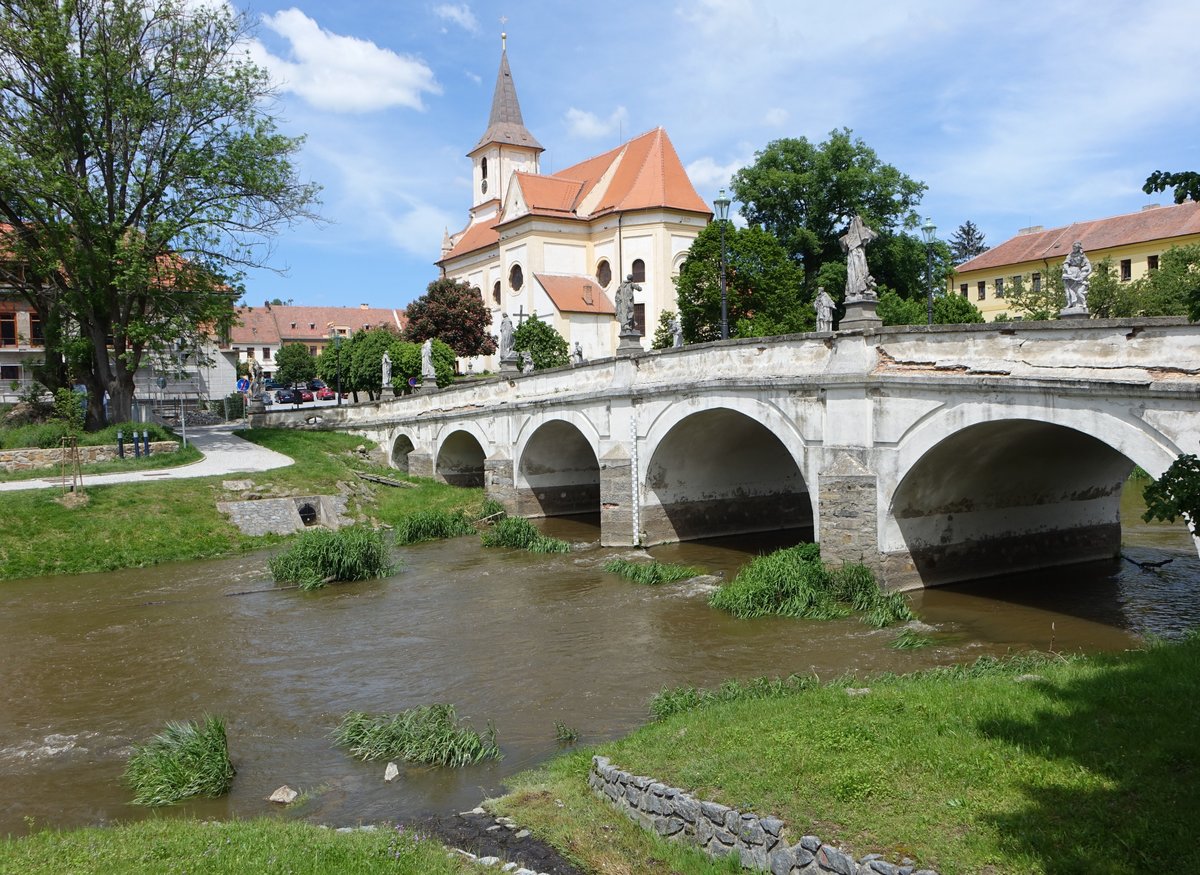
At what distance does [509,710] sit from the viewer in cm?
1034

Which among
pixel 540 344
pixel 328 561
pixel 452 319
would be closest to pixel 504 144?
pixel 452 319

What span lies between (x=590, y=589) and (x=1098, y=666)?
9.82 meters

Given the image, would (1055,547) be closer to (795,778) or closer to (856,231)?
(856,231)

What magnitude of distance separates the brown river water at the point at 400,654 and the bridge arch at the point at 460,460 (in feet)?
37.4

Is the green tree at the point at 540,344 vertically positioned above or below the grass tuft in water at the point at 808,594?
above

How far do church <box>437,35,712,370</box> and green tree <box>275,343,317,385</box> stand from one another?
2477cm

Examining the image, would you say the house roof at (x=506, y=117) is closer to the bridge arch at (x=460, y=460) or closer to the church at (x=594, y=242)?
the church at (x=594, y=242)

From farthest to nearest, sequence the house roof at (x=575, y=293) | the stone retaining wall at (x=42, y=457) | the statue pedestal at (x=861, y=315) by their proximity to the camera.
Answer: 1. the house roof at (x=575, y=293)
2. the stone retaining wall at (x=42, y=457)
3. the statue pedestal at (x=861, y=315)

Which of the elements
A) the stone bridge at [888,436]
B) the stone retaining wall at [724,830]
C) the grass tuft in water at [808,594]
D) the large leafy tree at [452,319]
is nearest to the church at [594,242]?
the large leafy tree at [452,319]

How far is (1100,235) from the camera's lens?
144 ft

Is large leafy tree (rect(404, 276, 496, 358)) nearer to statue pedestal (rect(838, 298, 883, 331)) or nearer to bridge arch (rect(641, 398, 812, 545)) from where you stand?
bridge arch (rect(641, 398, 812, 545))

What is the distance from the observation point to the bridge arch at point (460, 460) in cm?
2969

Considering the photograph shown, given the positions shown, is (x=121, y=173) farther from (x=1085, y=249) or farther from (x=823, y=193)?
(x=1085, y=249)

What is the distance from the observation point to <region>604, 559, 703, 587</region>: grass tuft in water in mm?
16703
